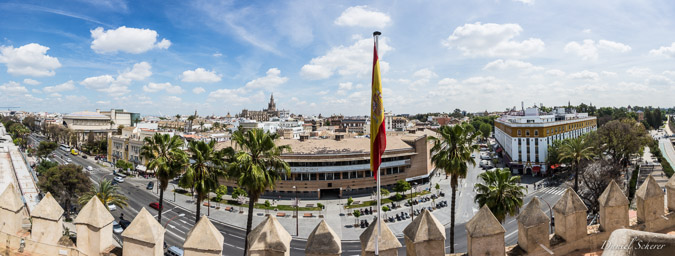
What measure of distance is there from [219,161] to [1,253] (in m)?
15.1

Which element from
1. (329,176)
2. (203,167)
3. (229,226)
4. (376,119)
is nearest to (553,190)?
(329,176)

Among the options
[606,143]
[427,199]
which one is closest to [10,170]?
[427,199]

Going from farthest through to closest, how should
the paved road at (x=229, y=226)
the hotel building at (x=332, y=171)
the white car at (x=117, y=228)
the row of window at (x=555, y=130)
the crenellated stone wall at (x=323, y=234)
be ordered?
the row of window at (x=555, y=130)
the hotel building at (x=332, y=171)
the white car at (x=117, y=228)
the paved road at (x=229, y=226)
the crenellated stone wall at (x=323, y=234)

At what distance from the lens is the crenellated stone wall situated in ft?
24.6

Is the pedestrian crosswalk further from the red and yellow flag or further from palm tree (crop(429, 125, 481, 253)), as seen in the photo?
the red and yellow flag

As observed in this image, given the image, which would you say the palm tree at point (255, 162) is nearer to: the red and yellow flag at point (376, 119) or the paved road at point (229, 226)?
the red and yellow flag at point (376, 119)

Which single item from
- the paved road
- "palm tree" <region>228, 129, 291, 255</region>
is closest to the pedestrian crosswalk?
the paved road

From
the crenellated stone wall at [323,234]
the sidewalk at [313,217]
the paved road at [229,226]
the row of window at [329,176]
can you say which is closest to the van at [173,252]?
the paved road at [229,226]

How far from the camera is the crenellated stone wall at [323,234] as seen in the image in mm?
7484

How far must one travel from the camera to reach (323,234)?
296 inches

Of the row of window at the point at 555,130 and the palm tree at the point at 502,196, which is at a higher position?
the row of window at the point at 555,130

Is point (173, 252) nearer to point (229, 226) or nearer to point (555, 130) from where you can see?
point (229, 226)

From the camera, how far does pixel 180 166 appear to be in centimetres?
2559

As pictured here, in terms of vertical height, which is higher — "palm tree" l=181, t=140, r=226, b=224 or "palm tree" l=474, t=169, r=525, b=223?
"palm tree" l=181, t=140, r=226, b=224
